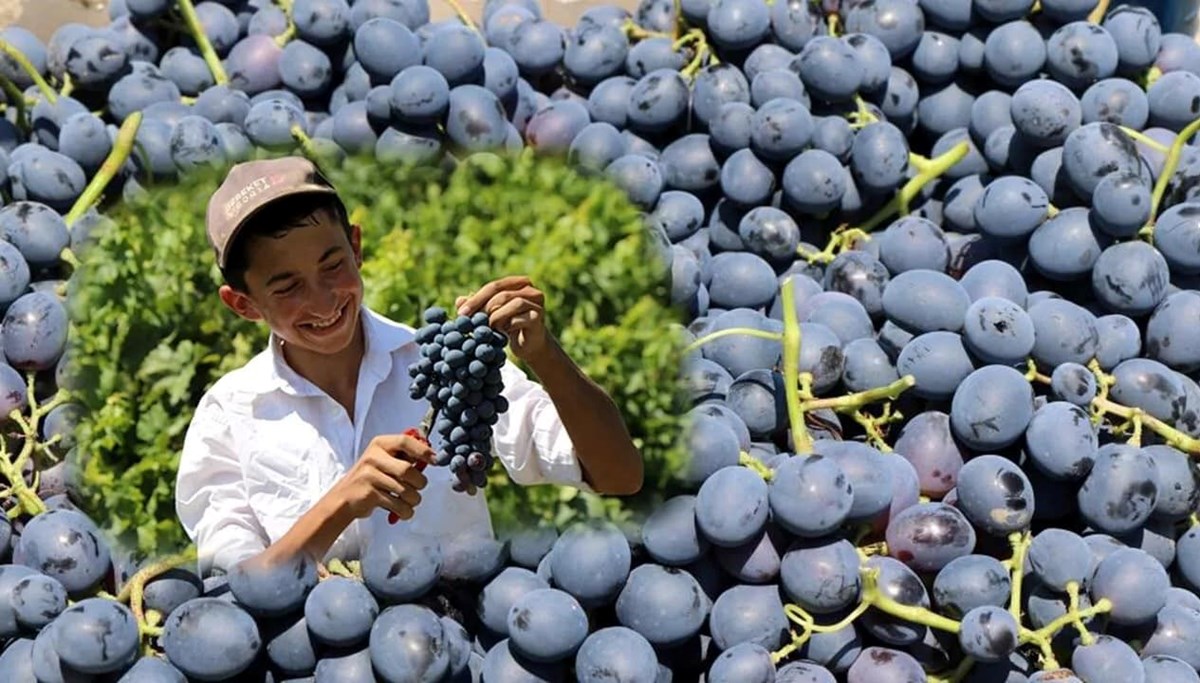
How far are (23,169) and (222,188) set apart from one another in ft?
3.26

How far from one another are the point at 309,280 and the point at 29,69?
1.27 meters

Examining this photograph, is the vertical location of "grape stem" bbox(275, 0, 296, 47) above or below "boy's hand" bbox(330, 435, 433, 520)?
below

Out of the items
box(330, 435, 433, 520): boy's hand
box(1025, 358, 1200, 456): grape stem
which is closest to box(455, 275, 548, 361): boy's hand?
box(330, 435, 433, 520): boy's hand

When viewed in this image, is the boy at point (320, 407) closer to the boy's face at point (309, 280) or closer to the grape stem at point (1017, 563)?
the boy's face at point (309, 280)

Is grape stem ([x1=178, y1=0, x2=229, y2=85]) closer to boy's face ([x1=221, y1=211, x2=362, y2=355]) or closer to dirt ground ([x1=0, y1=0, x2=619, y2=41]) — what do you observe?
dirt ground ([x1=0, y1=0, x2=619, y2=41])

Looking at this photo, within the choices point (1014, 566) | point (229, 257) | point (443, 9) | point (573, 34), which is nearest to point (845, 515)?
point (1014, 566)

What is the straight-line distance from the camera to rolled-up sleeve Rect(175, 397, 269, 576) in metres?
1.27

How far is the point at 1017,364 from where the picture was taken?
177 cm

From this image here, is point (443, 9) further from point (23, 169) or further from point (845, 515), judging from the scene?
point (845, 515)

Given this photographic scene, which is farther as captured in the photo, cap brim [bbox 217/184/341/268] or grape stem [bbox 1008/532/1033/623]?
grape stem [bbox 1008/532/1033/623]

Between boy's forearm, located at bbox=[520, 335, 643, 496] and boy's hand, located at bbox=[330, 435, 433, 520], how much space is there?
0.37 feet

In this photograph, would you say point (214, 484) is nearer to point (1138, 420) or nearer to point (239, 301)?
point (239, 301)

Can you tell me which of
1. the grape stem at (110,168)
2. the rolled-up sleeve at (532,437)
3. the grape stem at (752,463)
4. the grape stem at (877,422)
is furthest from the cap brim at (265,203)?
the grape stem at (110,168)

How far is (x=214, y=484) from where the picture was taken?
1.29 metres
